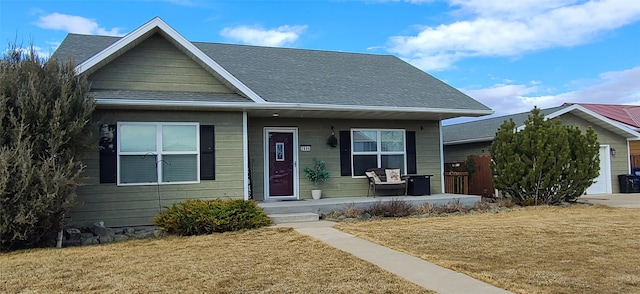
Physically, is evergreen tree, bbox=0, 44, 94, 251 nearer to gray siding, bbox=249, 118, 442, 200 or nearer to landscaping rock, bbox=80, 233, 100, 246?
landscaping rock, bbox=80, 233, 100, 246

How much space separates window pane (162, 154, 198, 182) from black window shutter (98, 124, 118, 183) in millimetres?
931

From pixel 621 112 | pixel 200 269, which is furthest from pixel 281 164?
pixel 621 112

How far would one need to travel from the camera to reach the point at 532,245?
7.00 m

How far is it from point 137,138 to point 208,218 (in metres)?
2.56

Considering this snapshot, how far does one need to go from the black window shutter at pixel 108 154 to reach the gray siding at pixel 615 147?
48.8 ft

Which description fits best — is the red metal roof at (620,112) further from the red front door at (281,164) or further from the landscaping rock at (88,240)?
the landscaping rock at (88,240)

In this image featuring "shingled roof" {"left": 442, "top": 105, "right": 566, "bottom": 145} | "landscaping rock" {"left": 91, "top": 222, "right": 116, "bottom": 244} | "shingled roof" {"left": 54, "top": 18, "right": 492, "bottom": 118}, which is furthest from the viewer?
"shingled roof" {"left": 442, "top": 105, "right": 566, "bottom": 145}

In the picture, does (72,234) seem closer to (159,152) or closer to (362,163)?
(159,152)

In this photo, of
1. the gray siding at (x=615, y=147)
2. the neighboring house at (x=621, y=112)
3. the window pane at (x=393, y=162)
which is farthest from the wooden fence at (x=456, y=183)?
the neighboring house at (x=621, y=112)

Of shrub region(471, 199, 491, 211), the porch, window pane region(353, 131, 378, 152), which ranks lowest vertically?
shrub region(471, 199, 491, 211)

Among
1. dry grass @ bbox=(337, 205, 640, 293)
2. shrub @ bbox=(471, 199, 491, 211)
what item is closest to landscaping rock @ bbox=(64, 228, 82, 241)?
dry grass @ bbox=(337, 205, 640, 293)

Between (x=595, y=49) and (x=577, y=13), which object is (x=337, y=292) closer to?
(x=577, y=13)

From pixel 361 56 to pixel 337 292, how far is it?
12.3 meters

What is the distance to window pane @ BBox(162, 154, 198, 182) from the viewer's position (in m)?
10.0
